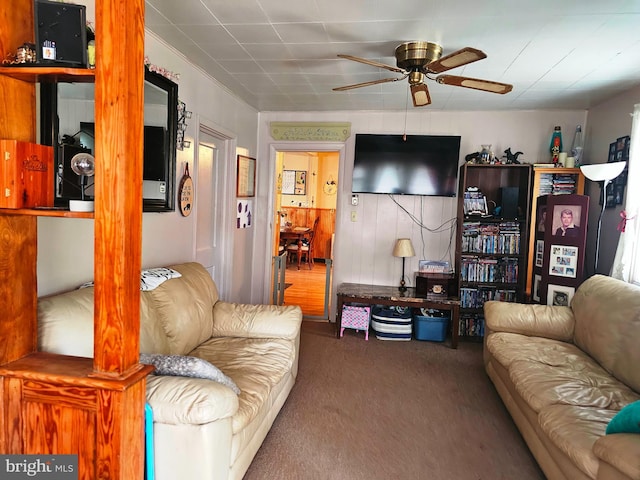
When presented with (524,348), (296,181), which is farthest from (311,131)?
(296,181)

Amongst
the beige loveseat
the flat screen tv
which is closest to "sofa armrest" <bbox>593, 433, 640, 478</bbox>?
the beige loveseat

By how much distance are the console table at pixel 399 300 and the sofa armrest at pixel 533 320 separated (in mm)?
858

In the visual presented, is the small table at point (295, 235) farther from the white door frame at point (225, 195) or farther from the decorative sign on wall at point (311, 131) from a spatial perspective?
the white door frame at point (225, 195)

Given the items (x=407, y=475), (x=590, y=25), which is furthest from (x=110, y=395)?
(x=590, y=25)

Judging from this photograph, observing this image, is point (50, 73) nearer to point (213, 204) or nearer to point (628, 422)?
point (628, 422)

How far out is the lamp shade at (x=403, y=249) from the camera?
450cm

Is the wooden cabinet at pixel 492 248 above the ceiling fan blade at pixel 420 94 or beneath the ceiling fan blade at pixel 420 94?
beneath

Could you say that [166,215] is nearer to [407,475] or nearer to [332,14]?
[332,14]

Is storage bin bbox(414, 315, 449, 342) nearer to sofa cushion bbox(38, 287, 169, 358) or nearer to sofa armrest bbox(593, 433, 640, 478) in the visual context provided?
sofa armrest bbox(593, 433, 640, 478)

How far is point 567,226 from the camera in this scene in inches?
143

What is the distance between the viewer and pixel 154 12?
241 centimetres

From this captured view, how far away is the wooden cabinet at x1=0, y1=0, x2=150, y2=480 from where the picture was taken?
1325 millimetres

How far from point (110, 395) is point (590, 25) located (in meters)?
2.98

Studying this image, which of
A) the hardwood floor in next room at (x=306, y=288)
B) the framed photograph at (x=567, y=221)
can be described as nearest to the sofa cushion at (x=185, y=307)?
the hardwood floor in next room at (x=306, y=288)
